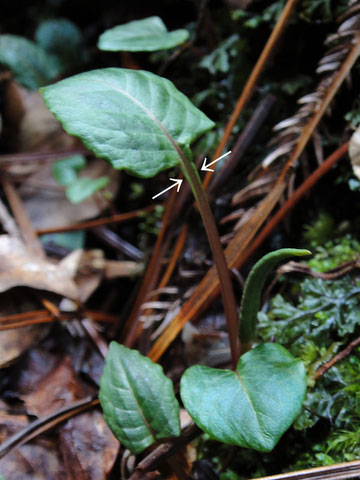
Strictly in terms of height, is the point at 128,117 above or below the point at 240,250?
above

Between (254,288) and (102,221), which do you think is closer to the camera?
(254,288)

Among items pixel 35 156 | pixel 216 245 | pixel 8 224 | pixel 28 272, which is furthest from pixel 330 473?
pixel 35 156

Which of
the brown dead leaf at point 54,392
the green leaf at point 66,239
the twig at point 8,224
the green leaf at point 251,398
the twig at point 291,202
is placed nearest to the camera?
the green leaf at point 251,398

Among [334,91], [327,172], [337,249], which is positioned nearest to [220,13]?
[334,91]

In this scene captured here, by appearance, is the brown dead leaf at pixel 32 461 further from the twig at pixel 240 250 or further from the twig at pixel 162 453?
the twig at pixel 240 250

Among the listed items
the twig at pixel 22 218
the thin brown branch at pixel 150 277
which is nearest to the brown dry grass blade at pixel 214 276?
the thin brown branch at pixel 150 277

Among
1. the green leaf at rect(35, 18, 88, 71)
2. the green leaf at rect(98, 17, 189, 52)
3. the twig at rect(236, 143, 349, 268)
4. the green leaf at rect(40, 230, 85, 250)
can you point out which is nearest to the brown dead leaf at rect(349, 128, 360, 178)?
the twig at rect(236, 143, 349, 268)

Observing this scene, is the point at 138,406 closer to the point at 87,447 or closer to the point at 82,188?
the point at 87,447
